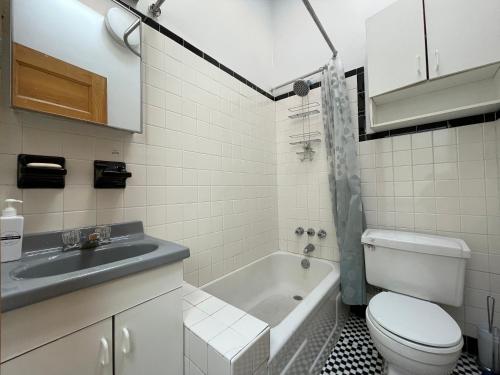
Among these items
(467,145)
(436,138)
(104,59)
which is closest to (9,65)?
(104,59)

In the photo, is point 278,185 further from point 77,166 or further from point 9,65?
point 9,65

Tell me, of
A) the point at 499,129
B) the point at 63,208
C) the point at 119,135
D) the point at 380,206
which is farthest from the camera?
the point at 380,206

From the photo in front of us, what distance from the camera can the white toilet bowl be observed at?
3.24ft

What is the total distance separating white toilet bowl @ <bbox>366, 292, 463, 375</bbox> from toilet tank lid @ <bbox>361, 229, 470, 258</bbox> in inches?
12.4

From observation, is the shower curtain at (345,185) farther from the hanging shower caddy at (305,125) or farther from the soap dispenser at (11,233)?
the soap dispenser at (11,233)

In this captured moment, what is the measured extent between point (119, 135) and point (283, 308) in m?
1.76

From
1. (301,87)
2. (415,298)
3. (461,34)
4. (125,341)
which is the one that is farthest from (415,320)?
(301,87)

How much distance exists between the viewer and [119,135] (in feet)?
3.81

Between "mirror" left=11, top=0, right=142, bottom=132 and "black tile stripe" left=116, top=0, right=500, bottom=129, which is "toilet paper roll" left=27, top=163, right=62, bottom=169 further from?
"black tile stripe" left=116, top=0, right=500, bottom=129

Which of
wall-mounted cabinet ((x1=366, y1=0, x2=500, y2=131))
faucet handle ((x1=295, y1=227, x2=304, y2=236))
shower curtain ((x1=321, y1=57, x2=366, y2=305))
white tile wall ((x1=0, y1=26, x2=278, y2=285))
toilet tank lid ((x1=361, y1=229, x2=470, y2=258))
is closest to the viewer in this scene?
white tile wall ((x1=0, y1=26, x2=278, y2=285))

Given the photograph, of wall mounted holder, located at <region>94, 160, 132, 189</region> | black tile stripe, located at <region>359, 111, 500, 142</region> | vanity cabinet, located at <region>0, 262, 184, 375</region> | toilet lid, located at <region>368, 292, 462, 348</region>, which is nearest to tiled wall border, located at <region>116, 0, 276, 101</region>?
wall mounted holder, located at <region>94, 160, 132, 189</region>

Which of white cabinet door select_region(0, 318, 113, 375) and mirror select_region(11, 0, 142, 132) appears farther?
mirror select_region(11, 0, 142, 132)

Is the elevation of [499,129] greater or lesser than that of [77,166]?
greater

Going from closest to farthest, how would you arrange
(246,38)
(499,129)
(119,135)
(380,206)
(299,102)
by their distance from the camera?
1. (119,135)
2. (499,129)
3. (380,206)
4. (246,38)
5. (299,102)
